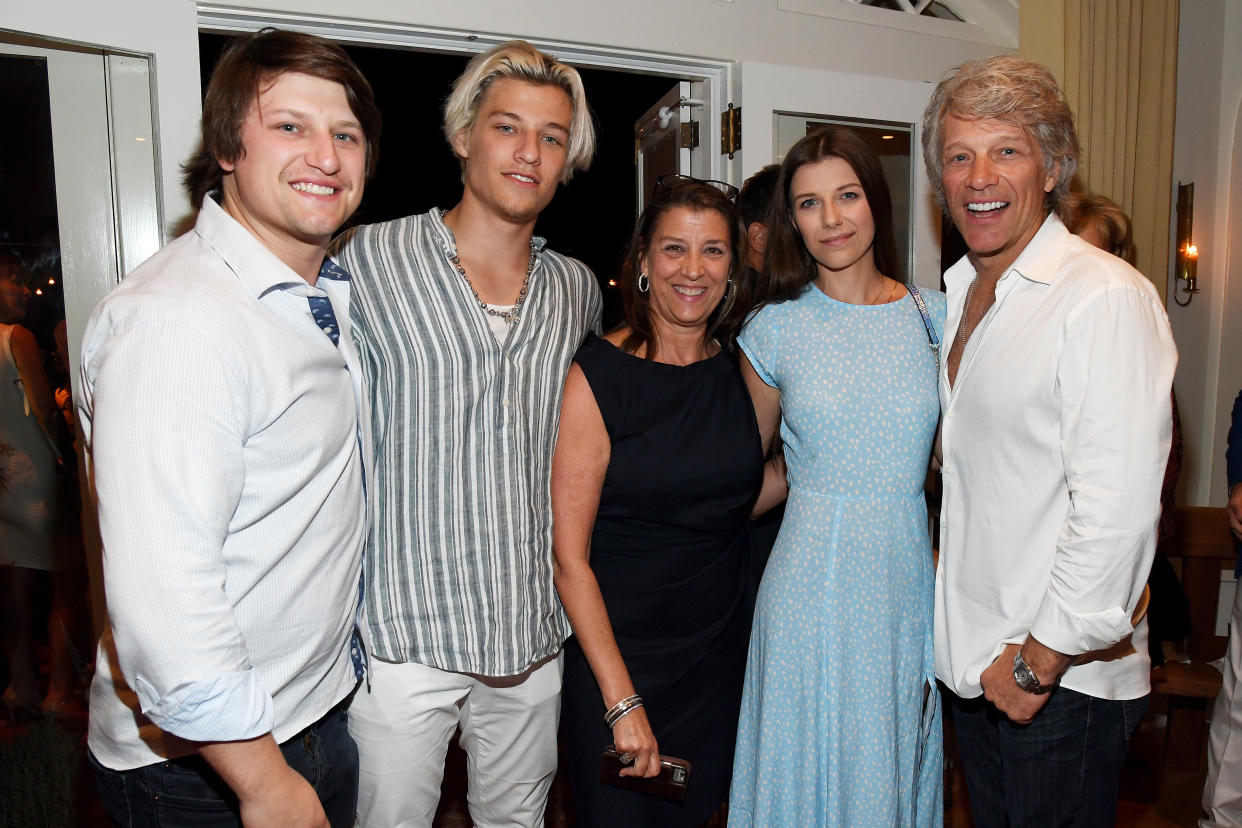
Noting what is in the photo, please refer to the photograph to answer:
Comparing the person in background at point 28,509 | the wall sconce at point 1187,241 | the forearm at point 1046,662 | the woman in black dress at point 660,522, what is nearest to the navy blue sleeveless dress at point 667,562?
the woman in black dress at point 660,522

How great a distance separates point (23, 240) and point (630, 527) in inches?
66.2

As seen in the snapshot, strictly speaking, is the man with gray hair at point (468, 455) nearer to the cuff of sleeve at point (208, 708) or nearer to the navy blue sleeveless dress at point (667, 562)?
the navy blue sleeveless dress at point (667, 562)

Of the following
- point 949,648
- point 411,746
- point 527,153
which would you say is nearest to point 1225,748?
point 949,648

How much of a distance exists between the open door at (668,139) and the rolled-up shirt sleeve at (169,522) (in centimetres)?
211

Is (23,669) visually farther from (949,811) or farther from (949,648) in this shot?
(949,811)

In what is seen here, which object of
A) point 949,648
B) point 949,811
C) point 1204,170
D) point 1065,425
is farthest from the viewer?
point 1204,170

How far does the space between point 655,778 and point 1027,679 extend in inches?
30.7

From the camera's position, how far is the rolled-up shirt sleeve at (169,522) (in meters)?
0.95

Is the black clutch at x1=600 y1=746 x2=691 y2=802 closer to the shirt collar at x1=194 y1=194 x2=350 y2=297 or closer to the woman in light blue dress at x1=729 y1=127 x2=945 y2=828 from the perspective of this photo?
the woman in light blue dress at x1=729 y1=127 x2=945 y2=828

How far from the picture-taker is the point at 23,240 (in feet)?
6.97

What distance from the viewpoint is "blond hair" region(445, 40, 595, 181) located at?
1.81 m

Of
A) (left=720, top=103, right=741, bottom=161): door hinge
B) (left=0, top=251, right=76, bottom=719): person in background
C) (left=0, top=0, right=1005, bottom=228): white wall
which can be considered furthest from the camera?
(left=720, top=103, right=741, bottom=161): door hinge

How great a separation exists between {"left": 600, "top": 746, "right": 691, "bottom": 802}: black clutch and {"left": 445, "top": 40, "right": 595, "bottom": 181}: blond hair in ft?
4.20

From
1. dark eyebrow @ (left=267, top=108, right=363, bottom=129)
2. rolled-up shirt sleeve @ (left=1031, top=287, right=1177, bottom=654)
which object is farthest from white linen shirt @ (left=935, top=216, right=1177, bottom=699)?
dark eyebrow @ (left=267, top=108, right=363, bottom=129)
